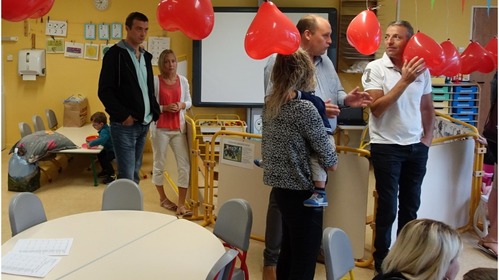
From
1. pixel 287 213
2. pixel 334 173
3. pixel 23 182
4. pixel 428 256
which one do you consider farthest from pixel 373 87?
pixel 23 182

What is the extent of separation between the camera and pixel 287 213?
98.3 inches

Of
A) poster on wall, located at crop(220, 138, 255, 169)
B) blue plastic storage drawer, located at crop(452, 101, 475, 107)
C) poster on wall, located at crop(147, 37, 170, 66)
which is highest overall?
poster on wall, located at crop(147, 37, 170, 66)

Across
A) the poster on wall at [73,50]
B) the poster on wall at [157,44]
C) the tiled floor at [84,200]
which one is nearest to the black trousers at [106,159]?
the tiled floor at [84,200]

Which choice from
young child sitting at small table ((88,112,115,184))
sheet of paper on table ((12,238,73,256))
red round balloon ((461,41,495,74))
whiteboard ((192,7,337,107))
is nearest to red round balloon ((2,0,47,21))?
sheet of paper on table ((12,238,73,256))

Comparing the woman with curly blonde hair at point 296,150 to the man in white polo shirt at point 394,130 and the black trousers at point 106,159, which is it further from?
the black trousers at point 106,159

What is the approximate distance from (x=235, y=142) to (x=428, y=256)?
7.38 feet

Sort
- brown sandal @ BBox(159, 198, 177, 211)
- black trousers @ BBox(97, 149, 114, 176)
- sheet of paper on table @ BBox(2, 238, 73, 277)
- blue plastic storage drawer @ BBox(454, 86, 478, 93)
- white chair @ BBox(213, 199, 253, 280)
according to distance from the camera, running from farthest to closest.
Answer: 1. blue plastic storage drawer @ BBox(454, 86, 478, 93)
2. black trousers @ BBox(97, 149, 114, 176)
3. brown sandal @ BBox(159, 198, 177, 211)
4. white chair @ BBox(213, 199, 253, 280)
5. sheet of paper on table @ BBox(2, 238, 73, 277)

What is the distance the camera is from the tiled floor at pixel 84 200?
140 inches

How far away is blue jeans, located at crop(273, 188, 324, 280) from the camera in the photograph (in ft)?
8.09

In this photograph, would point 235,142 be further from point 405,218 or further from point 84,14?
point 84,14

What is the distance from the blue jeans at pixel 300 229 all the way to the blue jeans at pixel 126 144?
4.61 ft

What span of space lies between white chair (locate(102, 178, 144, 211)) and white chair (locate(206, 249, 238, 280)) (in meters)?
1.11

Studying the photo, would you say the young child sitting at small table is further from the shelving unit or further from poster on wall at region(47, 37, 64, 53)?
the shelving unit

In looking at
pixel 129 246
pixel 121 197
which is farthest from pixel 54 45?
pixel 129 246
